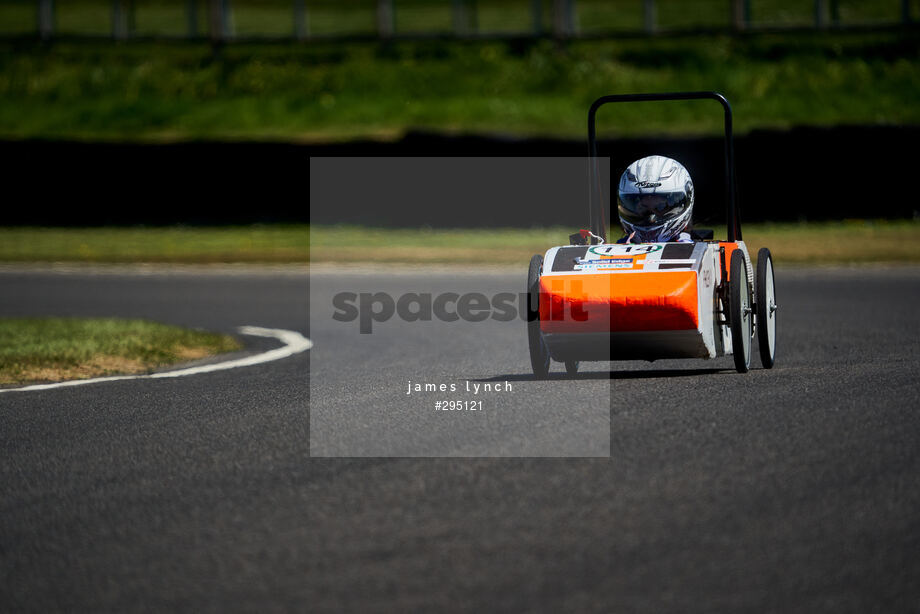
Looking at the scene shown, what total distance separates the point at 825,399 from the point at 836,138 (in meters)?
15.8

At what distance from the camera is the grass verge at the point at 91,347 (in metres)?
9.42

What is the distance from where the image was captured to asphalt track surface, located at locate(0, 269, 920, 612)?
12.7 feet

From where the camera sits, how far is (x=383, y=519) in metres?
4.59

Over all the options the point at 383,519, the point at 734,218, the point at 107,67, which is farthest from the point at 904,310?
the point at 107,67

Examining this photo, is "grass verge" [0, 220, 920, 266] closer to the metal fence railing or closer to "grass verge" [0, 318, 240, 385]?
the metal fence railing

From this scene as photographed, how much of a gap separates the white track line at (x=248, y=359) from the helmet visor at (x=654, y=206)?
2.84 meters

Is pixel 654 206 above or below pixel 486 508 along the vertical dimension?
above

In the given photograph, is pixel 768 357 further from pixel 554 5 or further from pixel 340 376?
pixel 554 5

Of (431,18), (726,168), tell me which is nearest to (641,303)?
(726,168)

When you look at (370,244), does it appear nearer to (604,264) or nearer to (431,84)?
(431,84)

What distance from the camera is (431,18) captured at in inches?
1265

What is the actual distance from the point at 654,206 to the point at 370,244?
621 inches

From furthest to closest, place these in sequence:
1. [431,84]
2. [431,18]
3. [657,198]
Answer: [431,18]
[431,84]
[657,198]

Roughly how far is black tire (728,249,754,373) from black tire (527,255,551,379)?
105 cm
